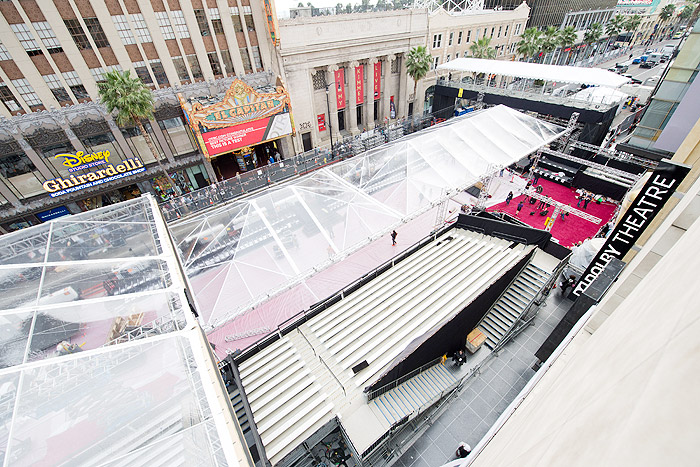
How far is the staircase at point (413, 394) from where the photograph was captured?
12258mm

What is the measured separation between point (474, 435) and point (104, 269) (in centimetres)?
1614

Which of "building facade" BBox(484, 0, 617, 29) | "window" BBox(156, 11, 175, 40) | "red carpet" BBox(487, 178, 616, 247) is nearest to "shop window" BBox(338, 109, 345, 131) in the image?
"window" BBox(156, 11, 175, 40)

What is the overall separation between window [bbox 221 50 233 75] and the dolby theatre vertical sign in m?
30.8

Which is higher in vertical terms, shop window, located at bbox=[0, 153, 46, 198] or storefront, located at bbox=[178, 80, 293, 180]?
storefront, located at bbox=[178, 80, 293, 180]

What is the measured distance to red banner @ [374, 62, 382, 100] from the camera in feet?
119

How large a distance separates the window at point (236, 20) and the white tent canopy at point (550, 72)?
25.3m

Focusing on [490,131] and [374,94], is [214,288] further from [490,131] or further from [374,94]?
[374,94]

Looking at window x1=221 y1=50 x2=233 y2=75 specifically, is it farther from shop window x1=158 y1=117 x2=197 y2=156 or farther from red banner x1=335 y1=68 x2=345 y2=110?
red banner x1=335 y1=68 x2=345 y2=110

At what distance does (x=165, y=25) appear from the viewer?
23922 millimetres

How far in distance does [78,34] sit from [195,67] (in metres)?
7.60

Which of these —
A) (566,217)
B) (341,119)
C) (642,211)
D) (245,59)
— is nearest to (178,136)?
(245,59)

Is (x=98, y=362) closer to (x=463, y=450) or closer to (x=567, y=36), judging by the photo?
(x=463, y=450)

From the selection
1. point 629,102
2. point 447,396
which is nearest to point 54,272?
point 447,396

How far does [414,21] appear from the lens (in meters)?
35.3
